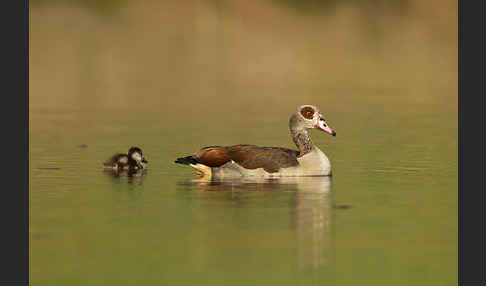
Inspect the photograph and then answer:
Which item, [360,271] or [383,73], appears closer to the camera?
[360,271]

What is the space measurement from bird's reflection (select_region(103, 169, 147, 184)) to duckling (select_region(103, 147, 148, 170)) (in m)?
0.09

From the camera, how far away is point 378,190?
17219mm

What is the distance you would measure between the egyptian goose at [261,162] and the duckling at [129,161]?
1104 millimetres

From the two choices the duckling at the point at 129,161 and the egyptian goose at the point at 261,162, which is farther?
the duckling at the point at 129,161

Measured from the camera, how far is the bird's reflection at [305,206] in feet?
42.0

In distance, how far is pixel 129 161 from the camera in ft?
Answer: 64.6

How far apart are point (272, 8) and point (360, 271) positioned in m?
66.0

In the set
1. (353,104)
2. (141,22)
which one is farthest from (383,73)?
(141,22)

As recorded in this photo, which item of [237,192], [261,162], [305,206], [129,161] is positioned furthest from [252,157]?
[305,206]

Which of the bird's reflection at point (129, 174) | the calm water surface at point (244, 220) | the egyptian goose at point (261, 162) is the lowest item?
the calm water surface at point (244, 220)

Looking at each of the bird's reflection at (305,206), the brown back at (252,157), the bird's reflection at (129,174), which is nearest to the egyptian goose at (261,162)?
the brown back at (252,157)

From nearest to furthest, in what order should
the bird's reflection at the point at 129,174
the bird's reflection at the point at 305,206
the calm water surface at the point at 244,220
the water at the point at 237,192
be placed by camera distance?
the calm water surface at the point at 244,220 < the water at the point at 237,192 < the bird's reflection at the point at 305,206 < the bird's reflection at the point at 129,174

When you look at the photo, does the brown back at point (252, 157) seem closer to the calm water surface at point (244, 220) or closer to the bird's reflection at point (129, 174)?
the calm water surface at point (244, 220)

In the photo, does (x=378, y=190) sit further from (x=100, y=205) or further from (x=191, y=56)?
(x=191, y=56)
